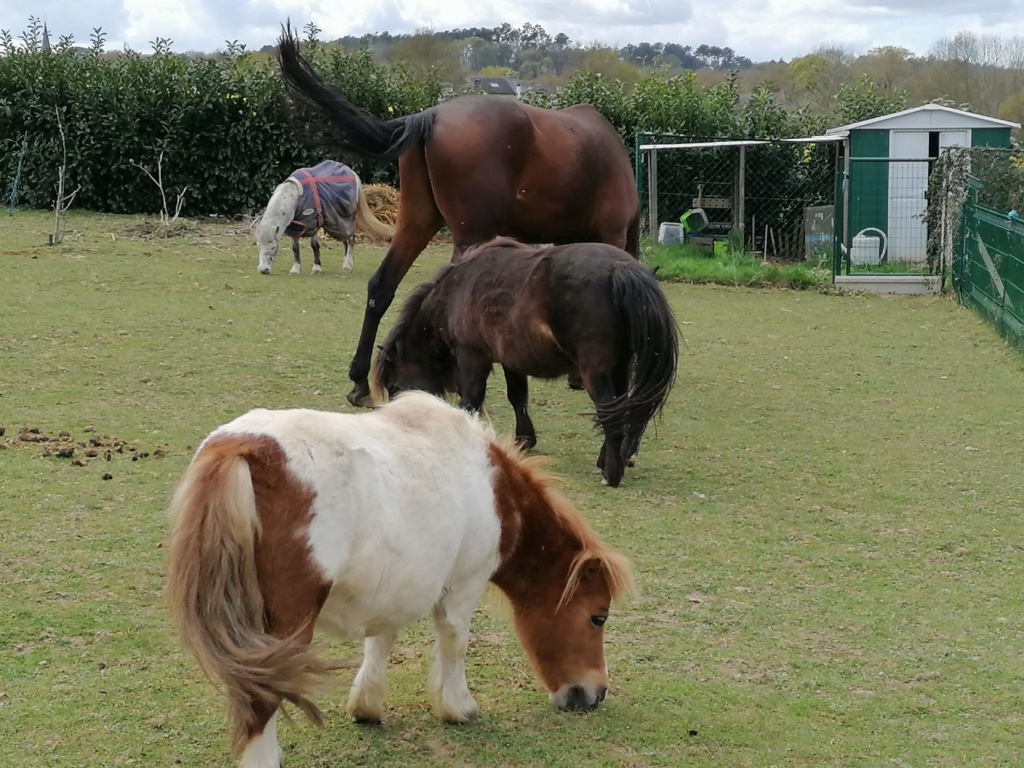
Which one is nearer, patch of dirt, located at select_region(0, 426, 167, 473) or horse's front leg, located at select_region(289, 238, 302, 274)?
patch of dirt, located at select_region(0, 426, 167, 473)

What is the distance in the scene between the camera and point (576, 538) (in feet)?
11.6

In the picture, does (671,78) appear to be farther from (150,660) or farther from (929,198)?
(150,660)

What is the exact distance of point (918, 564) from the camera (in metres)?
5.07

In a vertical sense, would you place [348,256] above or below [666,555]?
above

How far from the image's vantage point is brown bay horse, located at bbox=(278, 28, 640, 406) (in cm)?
756

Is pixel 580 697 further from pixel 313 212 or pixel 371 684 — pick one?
pixel 313 212

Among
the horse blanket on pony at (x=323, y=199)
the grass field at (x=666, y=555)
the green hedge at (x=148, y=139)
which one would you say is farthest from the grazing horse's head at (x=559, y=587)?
the green hedge at (x=148, y=139)

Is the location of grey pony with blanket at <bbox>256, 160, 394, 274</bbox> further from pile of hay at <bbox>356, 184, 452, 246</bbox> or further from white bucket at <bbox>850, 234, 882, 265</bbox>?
white bucket at <bbox>850, 234, 882, 265</bbox>

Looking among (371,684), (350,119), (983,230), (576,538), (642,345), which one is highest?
(350,119)

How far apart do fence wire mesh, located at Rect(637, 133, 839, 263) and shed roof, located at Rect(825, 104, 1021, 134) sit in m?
1.10

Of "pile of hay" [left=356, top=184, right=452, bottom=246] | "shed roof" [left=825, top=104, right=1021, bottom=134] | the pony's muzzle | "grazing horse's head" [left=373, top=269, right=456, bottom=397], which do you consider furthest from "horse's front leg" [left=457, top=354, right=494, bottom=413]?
"shed roof" [left=825, top=104, right=1021, bottom=134]

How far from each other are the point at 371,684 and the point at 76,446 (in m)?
3.27

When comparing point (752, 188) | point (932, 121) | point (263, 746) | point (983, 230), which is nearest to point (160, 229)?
point (752, 188)

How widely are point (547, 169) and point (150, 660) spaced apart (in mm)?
4972
